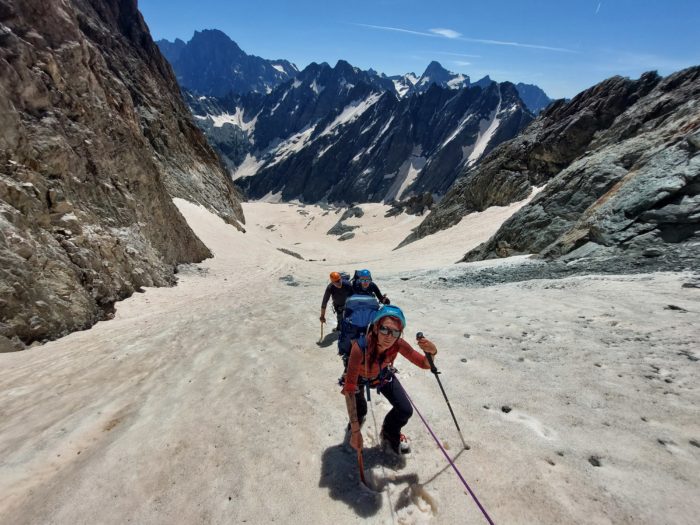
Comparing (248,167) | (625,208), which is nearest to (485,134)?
(625,208)

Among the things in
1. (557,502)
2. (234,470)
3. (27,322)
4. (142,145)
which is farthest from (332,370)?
(142,145)

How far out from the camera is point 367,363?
3811mm

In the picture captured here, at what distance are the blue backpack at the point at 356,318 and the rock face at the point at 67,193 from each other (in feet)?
24.5

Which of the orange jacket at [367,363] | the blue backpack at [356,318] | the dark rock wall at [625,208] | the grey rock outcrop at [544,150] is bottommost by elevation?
the orange jacket at [367,363]

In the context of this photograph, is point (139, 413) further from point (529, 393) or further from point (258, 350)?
point (529, 393)

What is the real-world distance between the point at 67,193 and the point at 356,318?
11.1 metres

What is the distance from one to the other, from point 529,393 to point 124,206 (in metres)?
14.8

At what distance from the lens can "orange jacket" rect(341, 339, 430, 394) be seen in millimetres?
3658

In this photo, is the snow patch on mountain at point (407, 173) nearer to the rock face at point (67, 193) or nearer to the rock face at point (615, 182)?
the rock face at point (615, 182)

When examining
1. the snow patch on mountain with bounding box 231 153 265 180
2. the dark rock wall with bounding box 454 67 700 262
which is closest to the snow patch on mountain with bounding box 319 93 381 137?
the snow patch on mountain with bounding box 231 153 265 180

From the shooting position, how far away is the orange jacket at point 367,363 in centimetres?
366

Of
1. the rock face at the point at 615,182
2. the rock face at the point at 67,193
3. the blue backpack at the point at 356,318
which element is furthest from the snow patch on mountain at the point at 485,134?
the blue backpack at the point at 356,318

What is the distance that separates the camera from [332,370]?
637 centimetres

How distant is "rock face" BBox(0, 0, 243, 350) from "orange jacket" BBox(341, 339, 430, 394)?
7.94 metres
